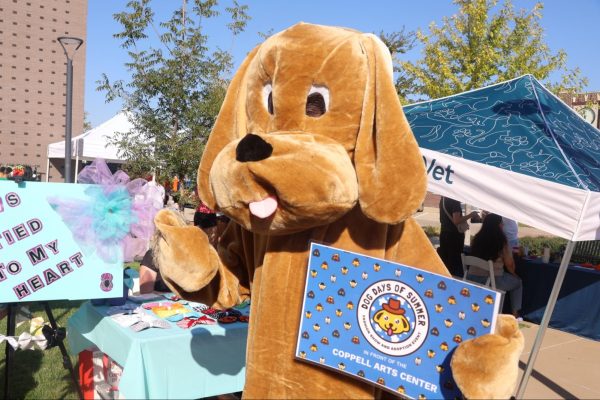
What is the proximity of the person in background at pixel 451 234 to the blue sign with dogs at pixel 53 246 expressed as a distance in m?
5.20

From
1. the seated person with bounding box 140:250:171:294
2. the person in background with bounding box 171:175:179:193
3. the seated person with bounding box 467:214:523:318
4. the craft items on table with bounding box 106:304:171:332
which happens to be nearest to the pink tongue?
the craft items on table with bounding box 106:304:171:332

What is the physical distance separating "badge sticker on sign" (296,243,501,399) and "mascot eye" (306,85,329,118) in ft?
1.41

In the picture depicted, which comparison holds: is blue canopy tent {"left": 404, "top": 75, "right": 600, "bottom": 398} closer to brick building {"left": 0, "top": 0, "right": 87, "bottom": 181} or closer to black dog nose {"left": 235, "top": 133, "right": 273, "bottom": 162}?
black dog nose {"left": 235, "top": 133, "right": 273, "bottom": 162}

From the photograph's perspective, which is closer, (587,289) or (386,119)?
(386,119)

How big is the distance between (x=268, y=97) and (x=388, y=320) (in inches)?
32.7

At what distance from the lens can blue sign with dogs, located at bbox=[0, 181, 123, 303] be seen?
106 inches

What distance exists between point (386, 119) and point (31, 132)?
27125mm

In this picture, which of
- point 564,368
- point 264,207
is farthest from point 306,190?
point 564,368

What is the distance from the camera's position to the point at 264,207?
1.45m

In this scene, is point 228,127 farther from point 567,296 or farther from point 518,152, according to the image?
point 567,296

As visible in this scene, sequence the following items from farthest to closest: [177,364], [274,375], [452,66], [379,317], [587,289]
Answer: [452,66] < [587,289] < [177,364] < [274,375] < [379,317]

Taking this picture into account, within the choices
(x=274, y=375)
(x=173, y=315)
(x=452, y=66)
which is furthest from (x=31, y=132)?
(x=274, y=375)

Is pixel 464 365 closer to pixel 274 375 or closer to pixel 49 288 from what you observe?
pixel 274 375

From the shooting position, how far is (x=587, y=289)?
619cm
